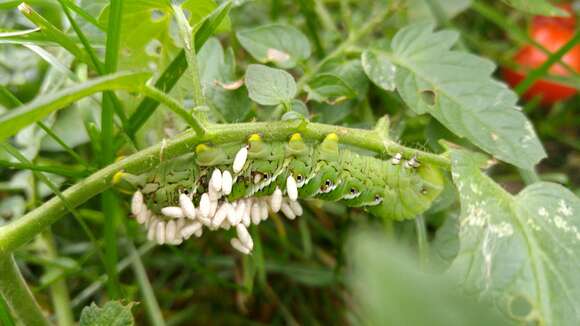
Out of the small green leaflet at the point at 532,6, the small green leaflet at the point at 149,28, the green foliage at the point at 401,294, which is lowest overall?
the small green leaflet at the point at 532,6

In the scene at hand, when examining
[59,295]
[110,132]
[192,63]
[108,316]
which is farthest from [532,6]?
[59,295]

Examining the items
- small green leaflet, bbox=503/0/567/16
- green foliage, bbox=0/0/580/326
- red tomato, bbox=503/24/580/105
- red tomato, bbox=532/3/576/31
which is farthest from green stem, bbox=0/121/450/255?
red tomato, bbox=532/3/576/31

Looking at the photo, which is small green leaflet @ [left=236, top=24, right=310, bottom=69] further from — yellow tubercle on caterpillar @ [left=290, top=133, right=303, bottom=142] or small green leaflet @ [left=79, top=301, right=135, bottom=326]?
small green leaflet @ [left=79, top=301, right=135, bottom=326]

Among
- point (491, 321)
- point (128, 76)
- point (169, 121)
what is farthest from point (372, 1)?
point (491, 321)

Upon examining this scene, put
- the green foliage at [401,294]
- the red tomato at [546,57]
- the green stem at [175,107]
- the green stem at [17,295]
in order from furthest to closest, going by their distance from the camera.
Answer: the red tomato at [546,57]
the green stem at [17,295]
the green stem at [175,107]
the green foliage at [401,294]

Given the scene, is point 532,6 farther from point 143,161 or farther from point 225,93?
point 143,161

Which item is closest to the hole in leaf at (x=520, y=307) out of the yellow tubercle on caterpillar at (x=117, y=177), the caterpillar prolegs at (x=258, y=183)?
the caterpillar prolegs at (x=258, y=183)

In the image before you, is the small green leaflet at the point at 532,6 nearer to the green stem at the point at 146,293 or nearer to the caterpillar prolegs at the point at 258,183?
the caterpillar prolegs at the point at 258,183
